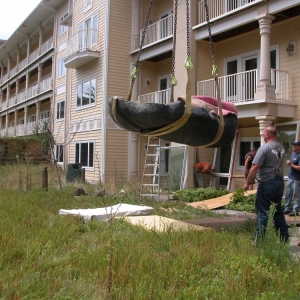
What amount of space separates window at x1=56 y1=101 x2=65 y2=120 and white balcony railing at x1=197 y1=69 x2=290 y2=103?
506 inches

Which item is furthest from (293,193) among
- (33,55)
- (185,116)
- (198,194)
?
(33,55)

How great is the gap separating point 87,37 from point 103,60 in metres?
1.88

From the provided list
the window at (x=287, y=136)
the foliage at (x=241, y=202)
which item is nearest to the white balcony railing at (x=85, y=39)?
the window at (x=287, y=136)

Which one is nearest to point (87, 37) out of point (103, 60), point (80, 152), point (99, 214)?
point (103, 60)

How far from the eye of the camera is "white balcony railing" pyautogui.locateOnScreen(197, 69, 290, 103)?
13281 millimetres

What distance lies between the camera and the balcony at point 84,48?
20172 mm

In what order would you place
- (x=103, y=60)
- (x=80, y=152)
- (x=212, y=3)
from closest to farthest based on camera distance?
(x=212, y=3)
(x=103, y=60)
(x=80, y=152)

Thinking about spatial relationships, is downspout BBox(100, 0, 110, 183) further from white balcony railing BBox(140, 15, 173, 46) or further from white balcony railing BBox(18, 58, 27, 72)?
white balcony railing BBox(18, 58, 27, 72)

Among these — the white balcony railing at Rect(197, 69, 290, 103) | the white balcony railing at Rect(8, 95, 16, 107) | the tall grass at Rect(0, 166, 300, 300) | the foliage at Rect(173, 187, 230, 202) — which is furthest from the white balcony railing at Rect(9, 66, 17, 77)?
the tall grass at Rect(0, 166, 300, 300)

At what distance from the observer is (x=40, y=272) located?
3867 mm

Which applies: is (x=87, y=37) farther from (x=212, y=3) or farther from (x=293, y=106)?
(x=293, y=106)

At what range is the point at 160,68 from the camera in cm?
2053

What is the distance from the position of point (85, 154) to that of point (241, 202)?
40.2 feet

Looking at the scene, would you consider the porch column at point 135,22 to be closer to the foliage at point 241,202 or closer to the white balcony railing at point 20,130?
the foliage at point 241,202
